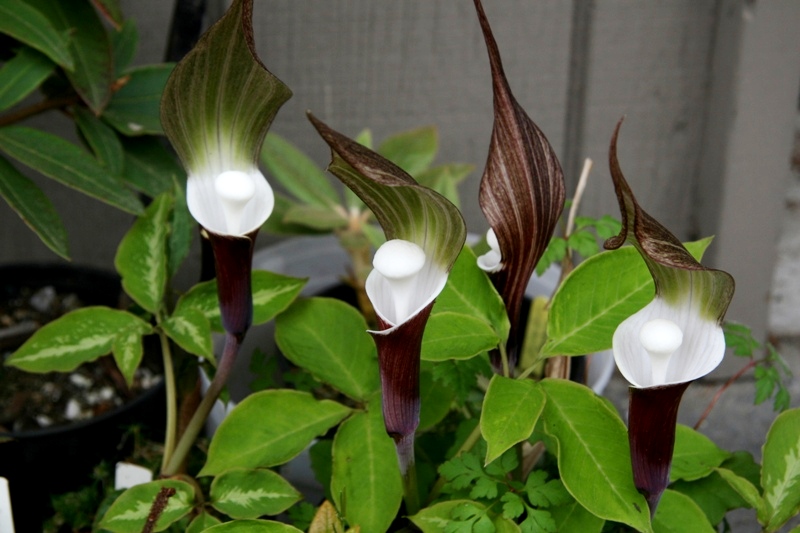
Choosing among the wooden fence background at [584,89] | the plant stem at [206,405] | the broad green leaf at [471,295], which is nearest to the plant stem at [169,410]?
the plant stem at [206,405]

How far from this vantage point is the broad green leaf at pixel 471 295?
440 millimetres

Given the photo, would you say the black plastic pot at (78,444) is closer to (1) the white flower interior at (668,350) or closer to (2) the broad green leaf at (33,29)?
(2) the broad green leaf at (33,29)

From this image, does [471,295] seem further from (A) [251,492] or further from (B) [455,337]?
(A) [251,492]

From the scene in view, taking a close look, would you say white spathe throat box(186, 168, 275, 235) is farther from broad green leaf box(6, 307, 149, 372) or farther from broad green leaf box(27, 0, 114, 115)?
broad green leaf box(27, 0, 114, 115)

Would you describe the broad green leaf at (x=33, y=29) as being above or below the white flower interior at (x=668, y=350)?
above

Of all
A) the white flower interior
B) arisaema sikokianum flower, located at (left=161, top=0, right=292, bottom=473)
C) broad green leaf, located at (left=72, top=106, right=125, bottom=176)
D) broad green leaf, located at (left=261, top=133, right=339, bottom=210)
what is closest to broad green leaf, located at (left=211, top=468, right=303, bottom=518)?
arisaema sikokianum flower, located at (left=161, top=0, right=292, bottom=473)

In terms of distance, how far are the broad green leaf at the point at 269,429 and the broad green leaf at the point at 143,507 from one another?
21 millimetres

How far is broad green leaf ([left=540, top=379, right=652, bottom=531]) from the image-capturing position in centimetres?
38

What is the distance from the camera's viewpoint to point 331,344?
517 mm

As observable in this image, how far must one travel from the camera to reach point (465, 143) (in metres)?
1.16

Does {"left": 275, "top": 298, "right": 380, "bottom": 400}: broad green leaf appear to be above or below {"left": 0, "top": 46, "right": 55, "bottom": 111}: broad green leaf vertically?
below

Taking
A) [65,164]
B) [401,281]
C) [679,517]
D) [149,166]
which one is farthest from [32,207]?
[679,517]

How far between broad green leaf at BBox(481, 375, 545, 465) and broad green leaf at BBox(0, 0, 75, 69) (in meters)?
0.44

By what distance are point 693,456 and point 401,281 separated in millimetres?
253
